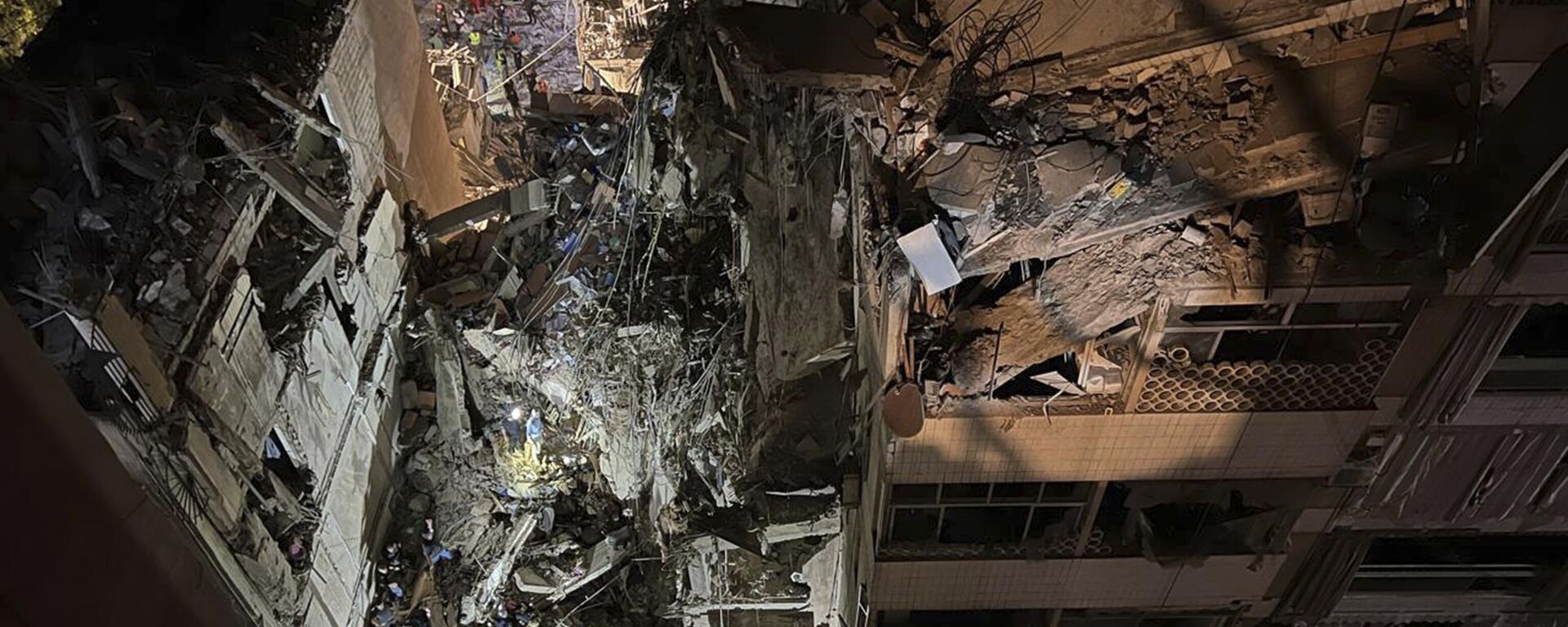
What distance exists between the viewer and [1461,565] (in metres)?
5.33

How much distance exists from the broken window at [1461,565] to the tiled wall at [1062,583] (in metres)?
0.87

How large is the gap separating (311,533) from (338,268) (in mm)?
1654

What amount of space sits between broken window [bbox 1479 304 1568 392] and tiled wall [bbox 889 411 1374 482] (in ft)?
2.10

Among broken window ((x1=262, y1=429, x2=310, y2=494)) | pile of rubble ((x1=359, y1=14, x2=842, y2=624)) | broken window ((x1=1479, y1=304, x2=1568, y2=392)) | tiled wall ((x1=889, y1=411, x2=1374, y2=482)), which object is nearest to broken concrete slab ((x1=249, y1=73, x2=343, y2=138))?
pile of rubble ((x1=359, y1=14, x2=842, y2=624))

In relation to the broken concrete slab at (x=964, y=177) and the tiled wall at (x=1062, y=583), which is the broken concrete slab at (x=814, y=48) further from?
the tiled wall at (x=1062, y=583)

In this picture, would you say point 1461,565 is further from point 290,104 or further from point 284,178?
point 290,104

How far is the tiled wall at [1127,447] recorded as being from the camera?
13.8 ft

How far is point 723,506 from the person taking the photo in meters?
5.73

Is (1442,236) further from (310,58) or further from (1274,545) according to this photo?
(310,58)

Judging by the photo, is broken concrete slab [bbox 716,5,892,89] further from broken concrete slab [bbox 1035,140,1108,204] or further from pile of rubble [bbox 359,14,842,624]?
broken concrete slab [bbox 1035,140,1108,204]

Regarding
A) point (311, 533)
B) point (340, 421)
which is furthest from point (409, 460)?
point (311, 533)

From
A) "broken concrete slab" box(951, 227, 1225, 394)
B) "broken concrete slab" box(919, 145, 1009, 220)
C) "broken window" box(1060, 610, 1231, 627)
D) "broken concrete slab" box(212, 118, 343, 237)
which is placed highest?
"broken concrete slab" box(212, 118, 343, 237)

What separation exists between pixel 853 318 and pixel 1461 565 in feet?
12.8

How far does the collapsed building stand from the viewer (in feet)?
11.3
